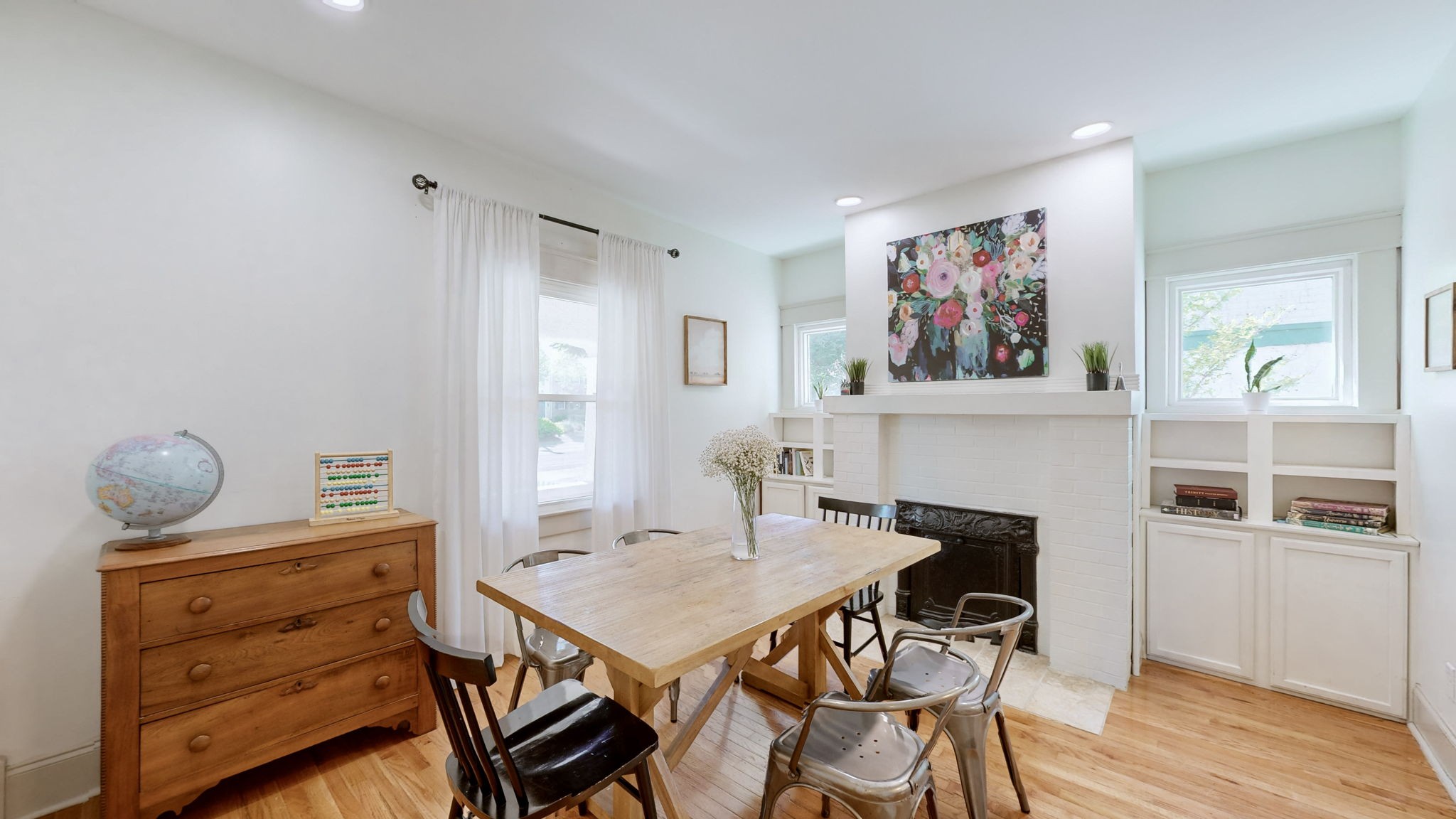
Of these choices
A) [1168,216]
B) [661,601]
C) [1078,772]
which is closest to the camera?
[661,601]

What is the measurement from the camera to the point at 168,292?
6.79 feet

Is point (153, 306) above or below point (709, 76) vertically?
below

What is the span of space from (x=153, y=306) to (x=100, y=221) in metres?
0.32

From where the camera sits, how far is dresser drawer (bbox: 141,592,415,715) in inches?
68.9

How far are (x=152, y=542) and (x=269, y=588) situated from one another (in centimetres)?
39

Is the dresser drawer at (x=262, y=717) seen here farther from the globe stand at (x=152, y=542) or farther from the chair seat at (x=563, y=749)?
the chair seat at (x=563, y=749)

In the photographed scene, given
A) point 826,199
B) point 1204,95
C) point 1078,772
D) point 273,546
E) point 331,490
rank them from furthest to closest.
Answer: point 826,199
point 1204,95
point 331,490
point 1078,772
point 273,546

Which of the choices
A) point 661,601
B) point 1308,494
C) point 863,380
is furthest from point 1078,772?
point 863,380

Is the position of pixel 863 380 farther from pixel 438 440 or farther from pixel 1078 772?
pixel 438 440

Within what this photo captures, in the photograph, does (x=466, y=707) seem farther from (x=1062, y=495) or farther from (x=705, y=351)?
(x=705, y=351)

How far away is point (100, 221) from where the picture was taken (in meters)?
1.95

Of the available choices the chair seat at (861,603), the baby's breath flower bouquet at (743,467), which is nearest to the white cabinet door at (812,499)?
the chair seat at (861,603)

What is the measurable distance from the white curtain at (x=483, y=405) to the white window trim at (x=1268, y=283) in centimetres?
363

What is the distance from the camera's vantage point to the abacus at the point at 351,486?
2217 mm
